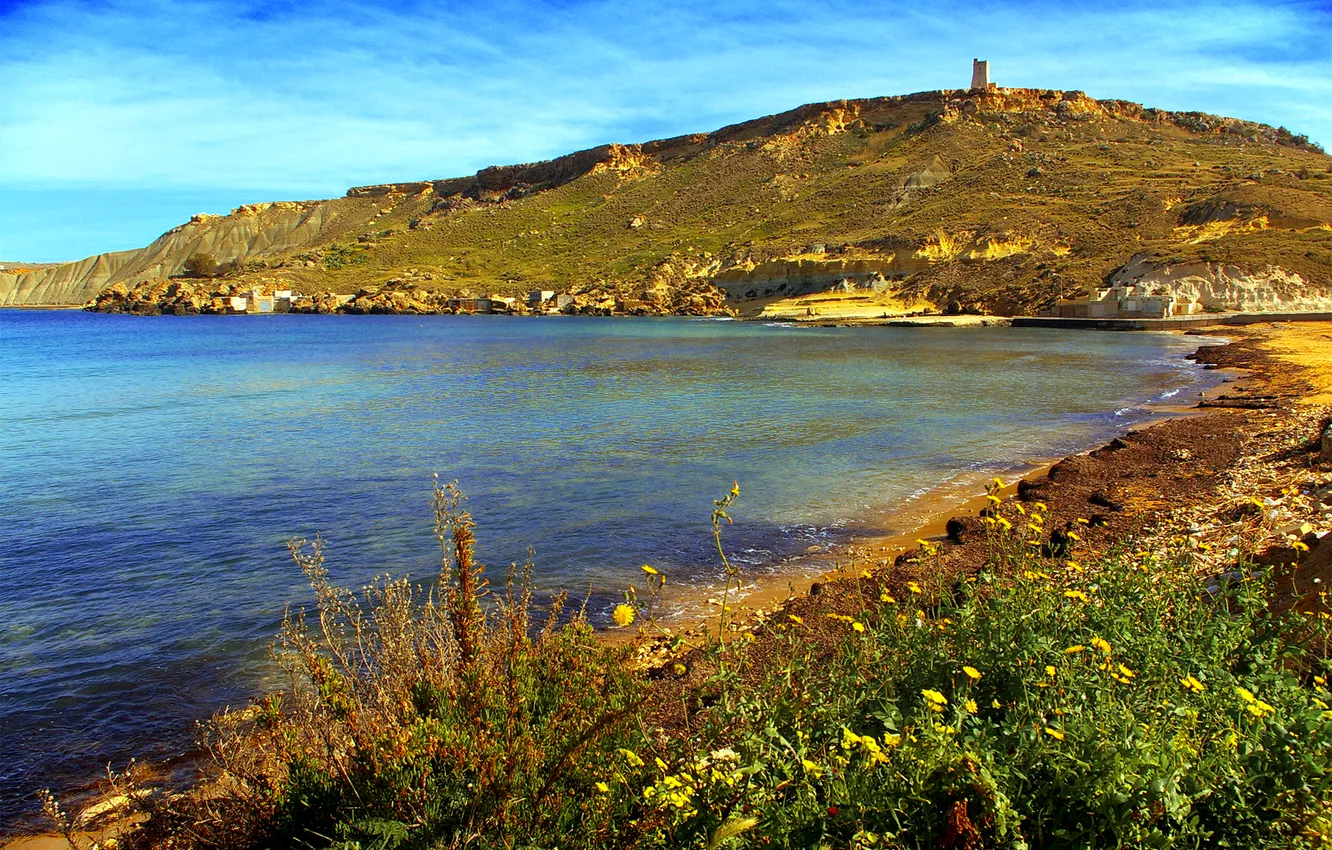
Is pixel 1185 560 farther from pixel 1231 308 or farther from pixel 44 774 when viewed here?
pixel 1231 308

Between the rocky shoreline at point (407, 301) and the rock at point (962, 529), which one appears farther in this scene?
the rocky shoreline at point (407, 301)

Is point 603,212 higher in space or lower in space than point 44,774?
higher

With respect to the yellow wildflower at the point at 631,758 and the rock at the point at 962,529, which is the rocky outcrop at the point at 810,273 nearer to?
the rock at the point at 962,529

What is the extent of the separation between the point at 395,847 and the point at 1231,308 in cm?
6290

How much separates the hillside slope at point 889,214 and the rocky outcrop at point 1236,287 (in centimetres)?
16

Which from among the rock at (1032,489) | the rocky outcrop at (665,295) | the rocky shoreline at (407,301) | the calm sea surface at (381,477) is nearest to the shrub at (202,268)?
the rocky shoreline at (407,301)

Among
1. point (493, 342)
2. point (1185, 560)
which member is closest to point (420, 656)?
point (1185, 560)

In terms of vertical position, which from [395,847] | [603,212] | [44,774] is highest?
[603,212]

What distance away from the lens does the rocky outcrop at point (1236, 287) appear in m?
50.6

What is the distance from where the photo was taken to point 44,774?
527 cm

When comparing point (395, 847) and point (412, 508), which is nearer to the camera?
point (395, 847)

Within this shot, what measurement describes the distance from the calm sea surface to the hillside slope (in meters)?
35.6

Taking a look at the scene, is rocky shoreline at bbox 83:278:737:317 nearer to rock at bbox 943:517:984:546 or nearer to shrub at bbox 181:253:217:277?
shrub at bbox 181:253:217:277

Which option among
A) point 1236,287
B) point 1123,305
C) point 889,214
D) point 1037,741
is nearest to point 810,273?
point 889,214
